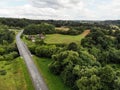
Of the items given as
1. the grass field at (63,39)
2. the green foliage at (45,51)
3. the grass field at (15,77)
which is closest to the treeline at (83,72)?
the grass field at (15,77)

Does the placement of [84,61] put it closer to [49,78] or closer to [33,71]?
[49,78]

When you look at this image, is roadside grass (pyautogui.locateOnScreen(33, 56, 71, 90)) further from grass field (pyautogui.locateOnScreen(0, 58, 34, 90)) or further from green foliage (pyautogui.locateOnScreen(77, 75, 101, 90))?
green foliage (pyautogui.locateOnScreen(77, 75, 101, 90))

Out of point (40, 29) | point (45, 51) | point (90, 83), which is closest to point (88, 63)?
point (90, 83)

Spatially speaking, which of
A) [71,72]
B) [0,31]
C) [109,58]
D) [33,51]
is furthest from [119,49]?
[0,31]

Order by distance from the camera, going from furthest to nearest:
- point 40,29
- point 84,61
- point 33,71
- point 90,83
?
point 40,29
point 33,71
point 84,61
point 90,83

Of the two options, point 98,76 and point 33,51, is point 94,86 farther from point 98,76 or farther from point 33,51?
point 33,51

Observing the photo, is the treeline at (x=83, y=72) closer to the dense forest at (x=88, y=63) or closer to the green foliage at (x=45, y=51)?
the dense forest at (x=88, y=63)

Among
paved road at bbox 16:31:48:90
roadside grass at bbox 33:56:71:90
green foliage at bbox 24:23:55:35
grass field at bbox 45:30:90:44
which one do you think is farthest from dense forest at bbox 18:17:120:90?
green foliage at bbox 24:23:55:35

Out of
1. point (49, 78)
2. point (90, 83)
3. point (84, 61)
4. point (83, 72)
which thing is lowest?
point (49, 78)
